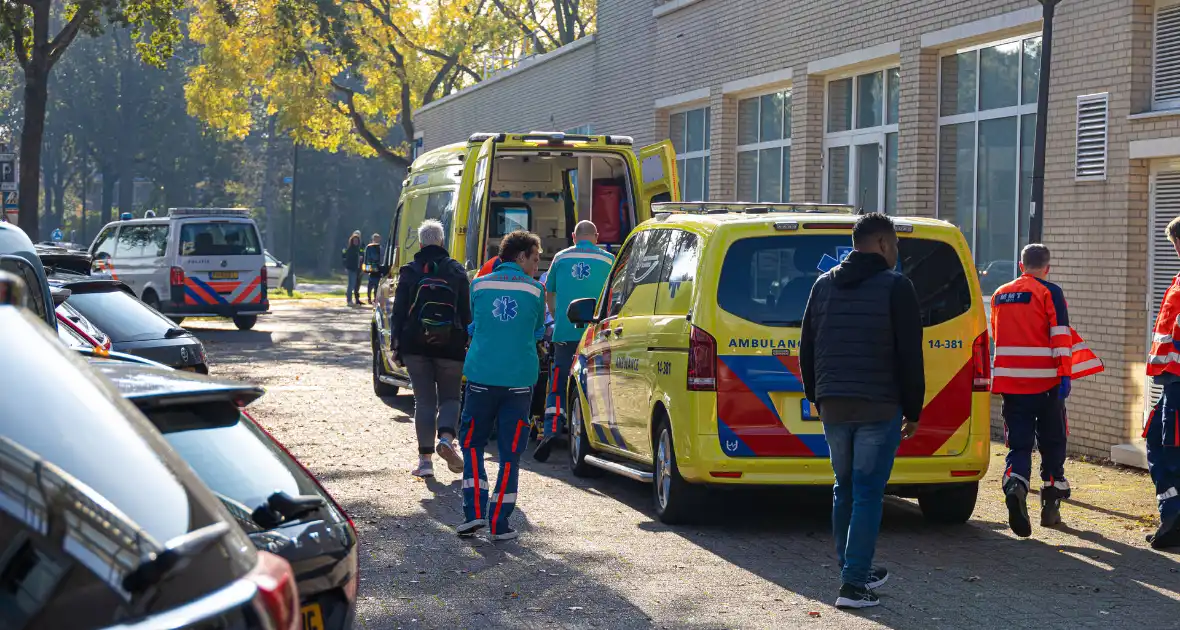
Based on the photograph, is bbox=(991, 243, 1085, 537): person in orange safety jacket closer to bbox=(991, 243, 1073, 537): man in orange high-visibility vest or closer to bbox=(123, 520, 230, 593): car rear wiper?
bbox=(991, 243, 1073, 537): man in orange high-visibility vest

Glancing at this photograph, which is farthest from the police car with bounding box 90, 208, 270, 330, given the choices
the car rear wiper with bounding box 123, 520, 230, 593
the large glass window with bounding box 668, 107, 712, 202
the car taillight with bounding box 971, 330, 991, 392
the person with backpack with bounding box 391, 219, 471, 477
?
the car rear wiper with bounding box 123, 520, 230, 593

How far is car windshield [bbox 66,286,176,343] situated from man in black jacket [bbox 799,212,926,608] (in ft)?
21.2

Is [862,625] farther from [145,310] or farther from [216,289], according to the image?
[216,289]

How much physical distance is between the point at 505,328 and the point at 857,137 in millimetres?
9851

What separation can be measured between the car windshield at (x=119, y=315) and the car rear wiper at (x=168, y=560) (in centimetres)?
979

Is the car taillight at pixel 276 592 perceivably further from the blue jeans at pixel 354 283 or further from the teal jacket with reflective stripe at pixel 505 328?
the blue jeans at pixel 354 283

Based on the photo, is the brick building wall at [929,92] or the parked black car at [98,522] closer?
the parked black car at [98,522]

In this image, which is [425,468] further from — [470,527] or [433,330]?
[470,527]

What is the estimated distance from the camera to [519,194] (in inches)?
653

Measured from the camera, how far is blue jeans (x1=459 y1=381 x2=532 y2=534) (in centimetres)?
913

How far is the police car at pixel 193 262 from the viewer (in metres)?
27.9

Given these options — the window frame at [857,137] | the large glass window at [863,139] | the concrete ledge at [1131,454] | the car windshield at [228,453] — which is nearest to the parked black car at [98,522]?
the car windshield at [228,453]

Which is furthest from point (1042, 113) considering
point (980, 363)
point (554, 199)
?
point (554, 199)

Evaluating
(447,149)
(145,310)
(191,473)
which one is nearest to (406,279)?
(145,310)
